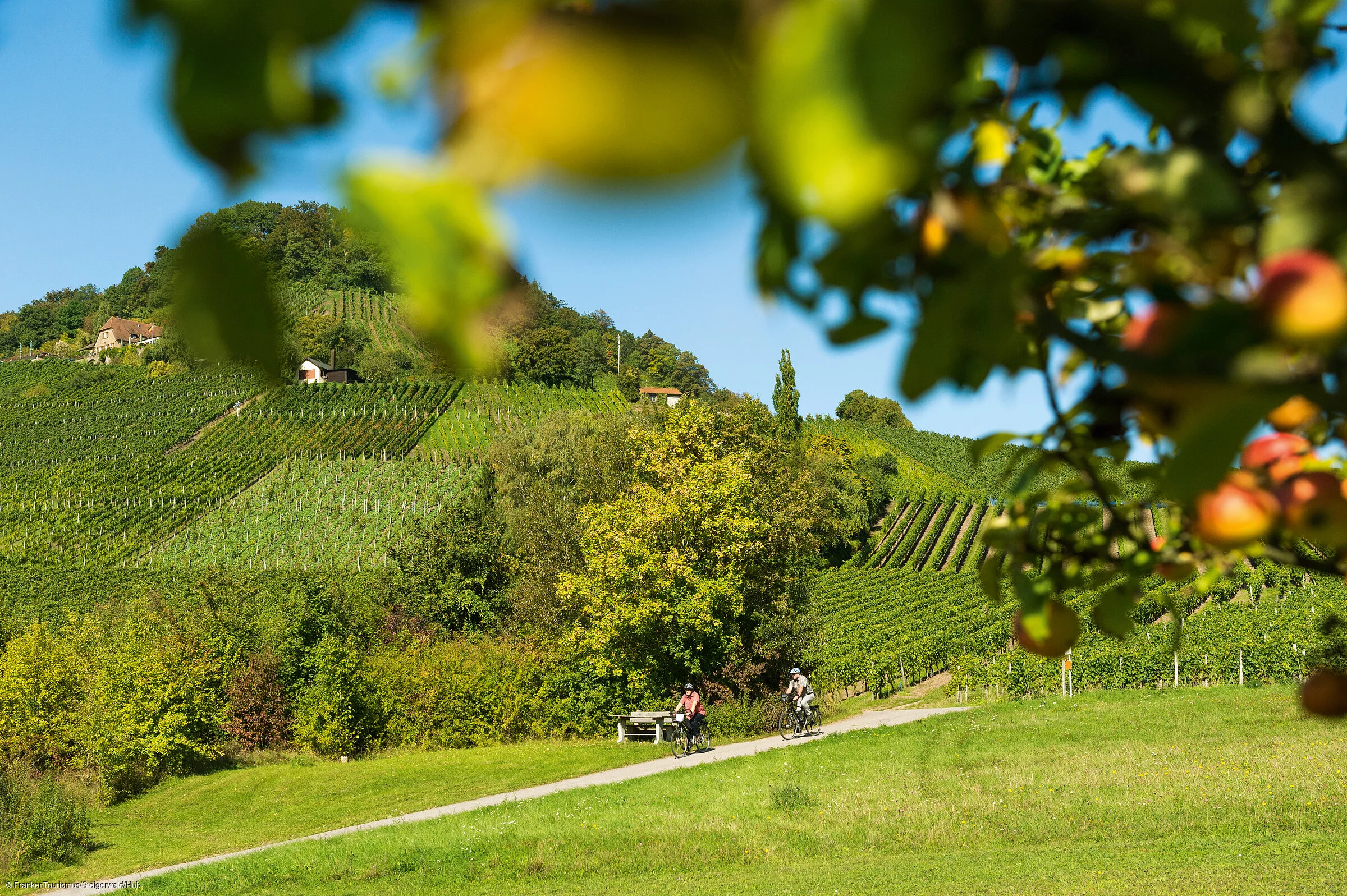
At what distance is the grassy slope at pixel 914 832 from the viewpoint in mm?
9117

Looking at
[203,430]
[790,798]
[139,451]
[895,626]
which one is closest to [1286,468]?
[790,798]

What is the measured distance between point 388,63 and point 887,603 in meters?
44.0

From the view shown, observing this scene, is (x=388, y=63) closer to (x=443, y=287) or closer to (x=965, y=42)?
(x=443, y=287)

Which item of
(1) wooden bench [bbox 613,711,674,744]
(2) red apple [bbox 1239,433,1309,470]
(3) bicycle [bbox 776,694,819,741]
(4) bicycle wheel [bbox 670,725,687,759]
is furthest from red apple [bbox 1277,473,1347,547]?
(1) wooden bench [bbox 613,711,674,744]

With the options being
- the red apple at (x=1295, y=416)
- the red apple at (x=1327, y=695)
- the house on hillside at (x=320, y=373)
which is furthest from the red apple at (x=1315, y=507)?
the house on hillside at (x=320, y=373)

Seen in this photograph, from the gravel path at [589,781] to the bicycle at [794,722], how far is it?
28cm

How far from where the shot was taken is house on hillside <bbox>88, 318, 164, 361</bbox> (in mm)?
480

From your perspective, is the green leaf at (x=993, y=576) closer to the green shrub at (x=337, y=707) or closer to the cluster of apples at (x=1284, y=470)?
the cluster of apples at (x=1284, y=470)

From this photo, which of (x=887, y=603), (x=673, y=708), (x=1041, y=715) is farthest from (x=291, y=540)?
(x=1041, y=715)

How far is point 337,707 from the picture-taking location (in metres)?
21.1

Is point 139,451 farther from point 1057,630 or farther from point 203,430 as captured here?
point 1057,630

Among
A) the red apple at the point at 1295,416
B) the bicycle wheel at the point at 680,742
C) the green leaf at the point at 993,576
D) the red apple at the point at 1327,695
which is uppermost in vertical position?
the red apple at the point at 1295,416

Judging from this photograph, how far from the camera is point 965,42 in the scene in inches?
15.4

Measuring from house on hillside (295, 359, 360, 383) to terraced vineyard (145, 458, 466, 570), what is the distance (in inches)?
1607
